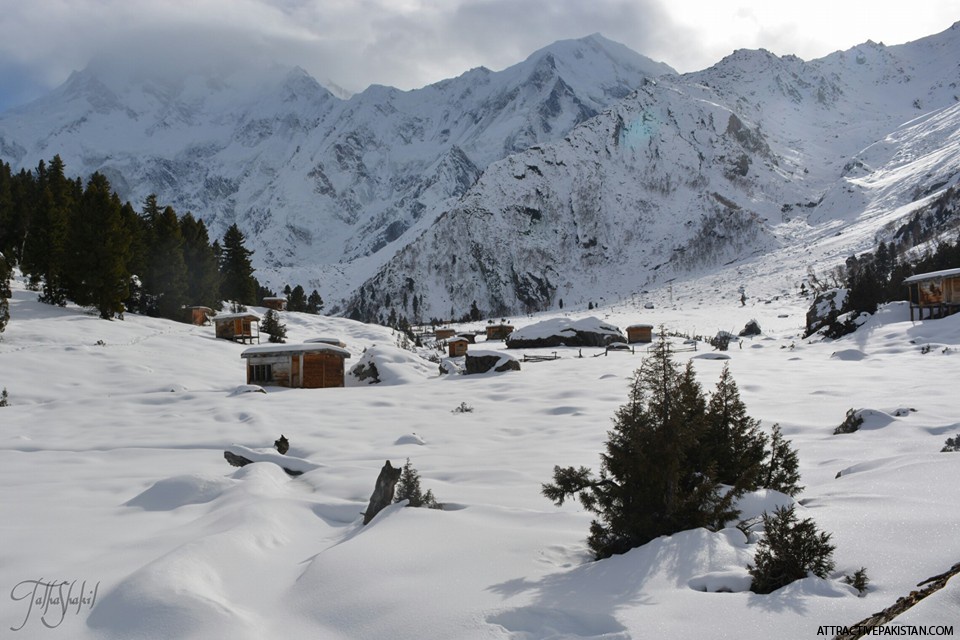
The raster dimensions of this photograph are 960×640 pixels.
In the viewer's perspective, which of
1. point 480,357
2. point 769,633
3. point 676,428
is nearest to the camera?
point 769,633

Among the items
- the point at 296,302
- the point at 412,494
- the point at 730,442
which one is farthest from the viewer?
the point at 296,302

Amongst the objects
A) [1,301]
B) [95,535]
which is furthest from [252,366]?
[95,535]

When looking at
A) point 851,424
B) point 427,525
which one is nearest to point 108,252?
point 427,525

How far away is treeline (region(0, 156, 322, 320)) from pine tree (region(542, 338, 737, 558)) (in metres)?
45.0

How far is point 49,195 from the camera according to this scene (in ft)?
150

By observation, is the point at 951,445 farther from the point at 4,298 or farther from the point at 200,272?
the point at 200,272

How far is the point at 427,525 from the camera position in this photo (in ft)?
22.0

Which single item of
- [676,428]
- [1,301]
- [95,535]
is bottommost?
[95,535]

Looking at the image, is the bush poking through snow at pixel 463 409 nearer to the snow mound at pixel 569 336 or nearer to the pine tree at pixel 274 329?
the pine tree at pixel 274 329

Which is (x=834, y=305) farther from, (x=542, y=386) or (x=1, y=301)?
(x=1, y=301)

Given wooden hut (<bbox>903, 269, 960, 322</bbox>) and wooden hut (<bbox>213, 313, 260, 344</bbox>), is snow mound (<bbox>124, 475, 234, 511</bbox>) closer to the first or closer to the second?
wooden hut (<bbox>213, 313, 260, 344</bbox>)

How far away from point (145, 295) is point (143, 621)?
5482cm

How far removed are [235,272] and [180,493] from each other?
6404 centimetres

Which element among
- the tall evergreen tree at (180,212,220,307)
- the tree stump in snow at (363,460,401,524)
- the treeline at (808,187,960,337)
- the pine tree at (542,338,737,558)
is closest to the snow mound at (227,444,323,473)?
the tree stump in snow at (363,460,401,524)
